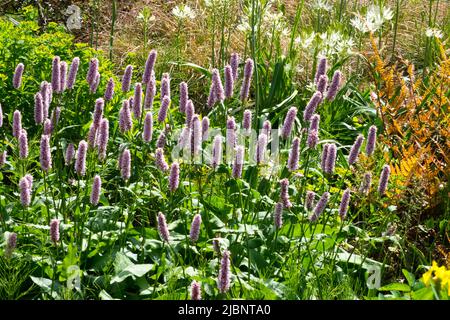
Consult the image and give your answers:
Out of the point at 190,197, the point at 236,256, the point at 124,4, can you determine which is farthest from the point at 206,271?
the point at 124,4

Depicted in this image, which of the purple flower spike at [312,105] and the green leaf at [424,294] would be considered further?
the purple flower spike at [312,105]

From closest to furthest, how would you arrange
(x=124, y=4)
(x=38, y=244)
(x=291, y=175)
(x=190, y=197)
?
(x=38, y=244), (x=190, y=197), (x=291, y=175), (x=124, y=4)

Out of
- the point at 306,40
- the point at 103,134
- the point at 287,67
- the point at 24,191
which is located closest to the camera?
the point at 24,191

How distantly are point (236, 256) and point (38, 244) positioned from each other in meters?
0.74

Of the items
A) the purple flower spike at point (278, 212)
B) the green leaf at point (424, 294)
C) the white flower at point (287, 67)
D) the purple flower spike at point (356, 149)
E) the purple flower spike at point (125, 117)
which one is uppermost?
the white flower at point (287, 67)

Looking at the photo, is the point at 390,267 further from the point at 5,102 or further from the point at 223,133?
the point at 5,102

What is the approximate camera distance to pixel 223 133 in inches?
164

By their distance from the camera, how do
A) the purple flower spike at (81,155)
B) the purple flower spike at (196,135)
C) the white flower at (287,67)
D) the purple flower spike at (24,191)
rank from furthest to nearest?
the white flower at (287,67), the purple flower spike at (196,135), the purple flower spike at (81,155), the purple flower spike at (24,191)

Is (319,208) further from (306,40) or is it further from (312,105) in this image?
(306,40)

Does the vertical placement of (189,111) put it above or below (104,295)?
above

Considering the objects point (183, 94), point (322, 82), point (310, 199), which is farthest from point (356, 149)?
point (183, 94)

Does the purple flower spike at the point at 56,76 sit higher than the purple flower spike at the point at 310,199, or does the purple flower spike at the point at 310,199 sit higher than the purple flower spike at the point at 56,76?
the purple flower spike at the point at 56,76

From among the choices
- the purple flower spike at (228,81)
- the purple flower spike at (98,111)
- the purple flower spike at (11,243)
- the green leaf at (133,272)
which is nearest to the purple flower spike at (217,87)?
the purple flower spike at (228,81)

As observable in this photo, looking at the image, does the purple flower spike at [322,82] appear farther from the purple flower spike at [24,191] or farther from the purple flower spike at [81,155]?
the purple flower spike at [24,191]
